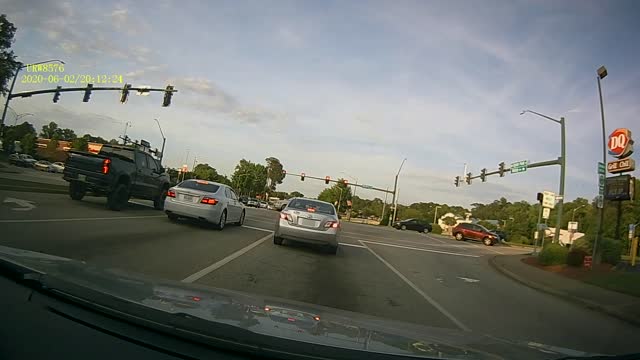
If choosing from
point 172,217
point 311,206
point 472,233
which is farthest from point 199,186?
point 472,233

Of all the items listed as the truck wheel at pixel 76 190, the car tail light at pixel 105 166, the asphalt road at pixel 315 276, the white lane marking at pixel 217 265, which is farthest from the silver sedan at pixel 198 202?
the truck wheel at pixel 76 190

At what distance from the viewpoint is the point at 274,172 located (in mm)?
126688

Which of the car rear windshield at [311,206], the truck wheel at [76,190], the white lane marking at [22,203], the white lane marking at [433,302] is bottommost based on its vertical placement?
the white lane marking at [433,302]

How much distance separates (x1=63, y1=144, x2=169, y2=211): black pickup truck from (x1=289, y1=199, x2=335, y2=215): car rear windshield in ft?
18.8

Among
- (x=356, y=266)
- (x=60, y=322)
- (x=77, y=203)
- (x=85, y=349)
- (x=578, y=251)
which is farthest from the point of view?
(x=578, y=251)

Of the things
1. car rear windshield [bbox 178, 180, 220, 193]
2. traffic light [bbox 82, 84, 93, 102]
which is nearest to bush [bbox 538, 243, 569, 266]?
car rear windshield [bbox 178, 180, 220, 193]

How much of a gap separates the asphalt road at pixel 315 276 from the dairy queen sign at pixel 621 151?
9.50 metres

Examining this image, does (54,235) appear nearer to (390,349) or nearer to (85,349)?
(85,349)

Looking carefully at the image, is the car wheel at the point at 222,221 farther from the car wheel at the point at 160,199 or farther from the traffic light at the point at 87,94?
the traffic light at the point at 87,94

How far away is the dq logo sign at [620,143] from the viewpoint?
18891 millimetres

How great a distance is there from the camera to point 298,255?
11.8 m

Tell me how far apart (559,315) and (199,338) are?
8.44m

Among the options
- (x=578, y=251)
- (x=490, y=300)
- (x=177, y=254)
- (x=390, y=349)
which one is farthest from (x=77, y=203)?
(x=578, y=251)

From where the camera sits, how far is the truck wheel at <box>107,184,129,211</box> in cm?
1481
